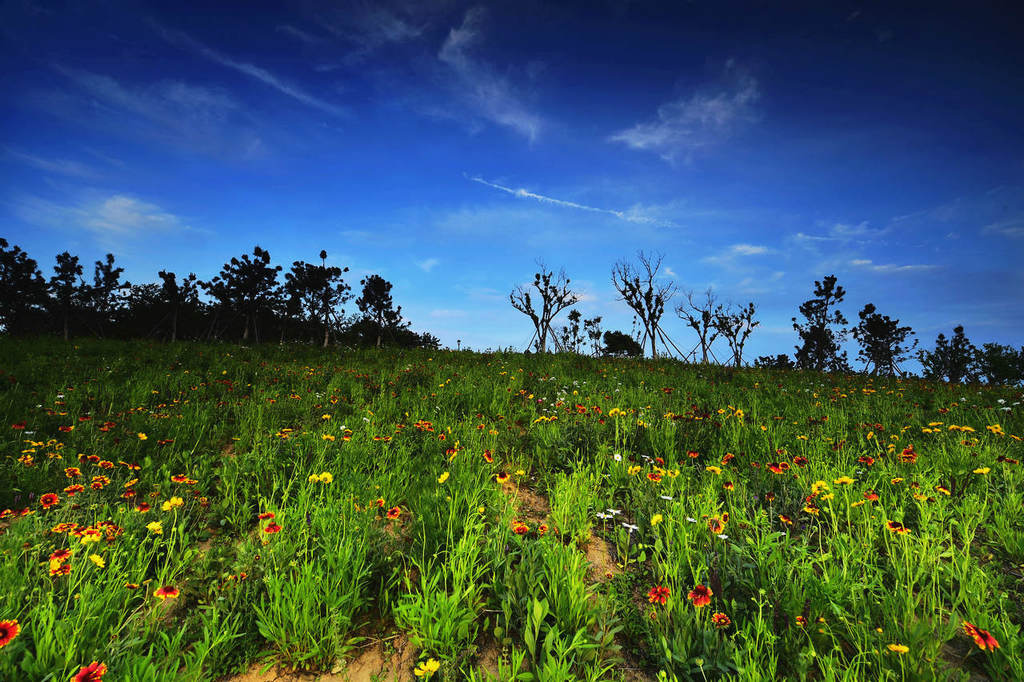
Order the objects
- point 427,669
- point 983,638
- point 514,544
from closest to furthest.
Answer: point 983,638
point 427,669
point 514,544

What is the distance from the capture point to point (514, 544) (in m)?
3.03

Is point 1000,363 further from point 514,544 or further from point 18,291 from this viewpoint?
point 18,291

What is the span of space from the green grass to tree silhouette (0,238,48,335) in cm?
5349

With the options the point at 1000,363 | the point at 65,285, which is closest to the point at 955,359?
the point at 1000,363

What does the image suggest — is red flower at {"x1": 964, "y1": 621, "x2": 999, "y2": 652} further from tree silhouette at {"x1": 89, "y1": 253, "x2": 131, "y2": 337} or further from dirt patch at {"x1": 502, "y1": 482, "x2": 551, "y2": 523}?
tree silhouette at {"x1": 89, "y1": 253, "x2": 131, "y2": 337}

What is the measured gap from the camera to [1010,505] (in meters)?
3.26

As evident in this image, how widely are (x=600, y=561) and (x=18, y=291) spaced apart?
62145 mm

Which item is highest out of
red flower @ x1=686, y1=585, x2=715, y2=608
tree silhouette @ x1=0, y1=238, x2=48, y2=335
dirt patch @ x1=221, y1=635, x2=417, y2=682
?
tree silhouette @ x1=0, y1=238, x2=48, y2=335

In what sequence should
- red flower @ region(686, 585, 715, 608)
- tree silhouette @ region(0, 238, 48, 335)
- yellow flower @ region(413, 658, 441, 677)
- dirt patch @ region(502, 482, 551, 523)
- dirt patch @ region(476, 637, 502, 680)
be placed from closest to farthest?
yellow flower @ region(413, 658, 441, 677) < red flower @ region(686, 585, 715, 608) < dirt patch @ region(476, 637, 502, 680) < dirt patch @ region(502, 482, 551, 523) < tree silhouette @ region(0, 238, 48, 335)

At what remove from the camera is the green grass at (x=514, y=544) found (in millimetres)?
2146

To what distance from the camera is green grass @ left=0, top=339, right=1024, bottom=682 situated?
2.15m

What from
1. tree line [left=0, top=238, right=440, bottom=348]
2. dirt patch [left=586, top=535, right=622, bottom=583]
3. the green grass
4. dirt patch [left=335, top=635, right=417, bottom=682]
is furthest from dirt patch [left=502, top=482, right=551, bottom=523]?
tree line [left=0, top=238, right=440, bottom=348]

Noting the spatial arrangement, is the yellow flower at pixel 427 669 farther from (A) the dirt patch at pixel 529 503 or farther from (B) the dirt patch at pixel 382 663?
(A) the dirt patch at pixel 529 503

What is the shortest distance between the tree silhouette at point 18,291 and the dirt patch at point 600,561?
59.5 meters
